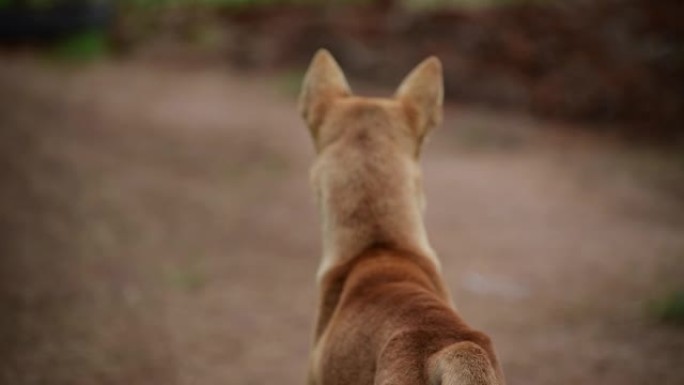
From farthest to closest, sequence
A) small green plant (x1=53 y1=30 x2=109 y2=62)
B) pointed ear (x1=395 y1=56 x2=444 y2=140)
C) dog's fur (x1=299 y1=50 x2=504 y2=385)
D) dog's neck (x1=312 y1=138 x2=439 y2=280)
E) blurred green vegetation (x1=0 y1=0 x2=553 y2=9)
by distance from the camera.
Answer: small green plant (x1=53 y1=30 x2=109 y2=62)
blurred green vegetation (x1=0 y1=0 x2=553 y2=9)
pointed ear (x1=395 y1=56 x2=444 y2=140)
dog's neck (x1=312 y1=138 x2=439 y2=280)
dog's fur (x1=299 y1=50 x2=504 y2=385)

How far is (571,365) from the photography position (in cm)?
531

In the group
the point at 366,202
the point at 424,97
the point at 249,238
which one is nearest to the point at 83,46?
the point at 249,238

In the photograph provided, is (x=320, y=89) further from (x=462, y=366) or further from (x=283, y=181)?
(x=283, y=181)

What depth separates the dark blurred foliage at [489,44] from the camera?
36.7 ft

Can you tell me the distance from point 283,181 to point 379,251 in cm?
571

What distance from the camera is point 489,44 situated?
12.0m

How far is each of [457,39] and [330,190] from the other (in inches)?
355

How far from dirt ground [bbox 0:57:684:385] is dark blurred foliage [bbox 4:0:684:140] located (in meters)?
0.52

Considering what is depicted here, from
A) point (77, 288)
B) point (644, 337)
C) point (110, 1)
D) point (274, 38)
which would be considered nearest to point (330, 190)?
point (644, 337)

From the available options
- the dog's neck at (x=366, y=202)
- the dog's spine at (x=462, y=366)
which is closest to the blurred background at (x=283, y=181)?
the dog's neck at (x=366, y=202)

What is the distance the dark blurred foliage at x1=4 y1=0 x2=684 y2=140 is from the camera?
36.7ft

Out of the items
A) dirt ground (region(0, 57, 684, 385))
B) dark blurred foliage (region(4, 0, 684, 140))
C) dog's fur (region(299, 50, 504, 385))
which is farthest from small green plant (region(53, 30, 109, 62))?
dog's fur (region(299, 50, 504, 385))

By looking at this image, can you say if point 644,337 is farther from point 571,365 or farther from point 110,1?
point 110,1

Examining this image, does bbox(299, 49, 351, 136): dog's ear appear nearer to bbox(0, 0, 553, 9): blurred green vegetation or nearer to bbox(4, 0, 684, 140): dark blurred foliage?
bbox(4, 0, 684, 140): dark blurred foliage
